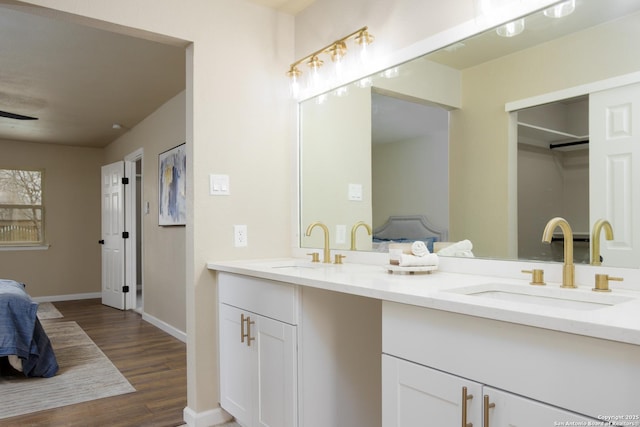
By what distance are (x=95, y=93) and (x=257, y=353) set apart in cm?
350

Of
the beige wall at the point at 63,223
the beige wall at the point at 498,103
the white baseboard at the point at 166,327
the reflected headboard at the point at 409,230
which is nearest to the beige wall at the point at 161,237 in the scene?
the white baseboard at the point at 166,327

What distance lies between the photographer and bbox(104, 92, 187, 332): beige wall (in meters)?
4.56

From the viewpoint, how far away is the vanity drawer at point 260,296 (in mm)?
1943

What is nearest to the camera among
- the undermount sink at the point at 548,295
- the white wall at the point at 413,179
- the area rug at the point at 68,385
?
the undermount sink at the point at 548,295

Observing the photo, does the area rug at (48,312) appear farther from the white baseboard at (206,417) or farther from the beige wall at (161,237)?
the white baseboard at (206,417)

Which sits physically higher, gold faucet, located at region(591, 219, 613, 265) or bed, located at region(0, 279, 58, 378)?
gold faucet, located at region(591, 219, 613, 265)

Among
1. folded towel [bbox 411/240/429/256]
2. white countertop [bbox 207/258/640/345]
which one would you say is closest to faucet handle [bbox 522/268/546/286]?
white countertop [bbox 207/258/640/345]

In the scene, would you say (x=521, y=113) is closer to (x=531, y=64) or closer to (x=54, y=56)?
(x=531, y=64)

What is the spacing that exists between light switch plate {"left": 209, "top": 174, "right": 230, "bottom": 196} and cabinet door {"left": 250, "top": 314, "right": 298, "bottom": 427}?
0.76 m

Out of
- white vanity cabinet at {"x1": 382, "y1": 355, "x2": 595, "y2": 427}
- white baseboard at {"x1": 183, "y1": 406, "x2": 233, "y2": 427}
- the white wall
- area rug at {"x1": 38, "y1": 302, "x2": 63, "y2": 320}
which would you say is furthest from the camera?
area rug at {"x1": 38, "y1": 302, "x2": 63, "y2": 320}

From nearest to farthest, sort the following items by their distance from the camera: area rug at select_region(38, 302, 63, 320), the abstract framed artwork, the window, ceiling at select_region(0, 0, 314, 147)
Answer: ceiling at select_region(0, 0, 314, 147), the abstract framed artwork, area rug at select_region(38, 302, 63, 320), the window

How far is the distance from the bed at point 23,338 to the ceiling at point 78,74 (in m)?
1.79

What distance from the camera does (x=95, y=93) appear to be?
4.48 m

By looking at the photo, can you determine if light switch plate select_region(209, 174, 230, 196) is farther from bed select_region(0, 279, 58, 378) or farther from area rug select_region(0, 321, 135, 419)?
bed select_region(0, 279, 58, 378)
